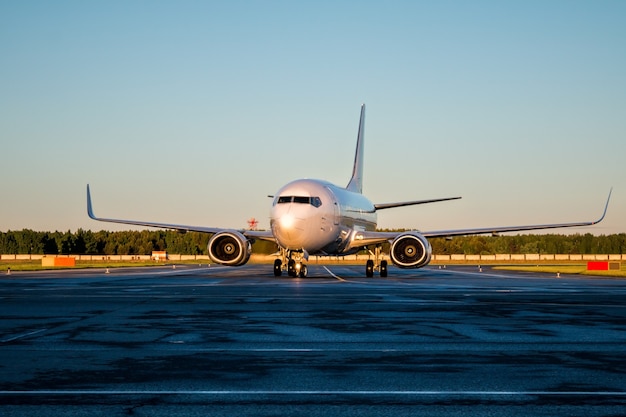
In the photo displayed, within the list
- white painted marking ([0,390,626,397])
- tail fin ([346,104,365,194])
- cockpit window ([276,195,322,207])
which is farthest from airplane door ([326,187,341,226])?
white painted marking ([0,390,626,397])

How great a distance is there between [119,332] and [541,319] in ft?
28.6

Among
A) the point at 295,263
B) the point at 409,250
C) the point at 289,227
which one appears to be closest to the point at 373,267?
the point at 409,250

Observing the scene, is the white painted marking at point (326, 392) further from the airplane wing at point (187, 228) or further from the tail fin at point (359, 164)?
the tail fin at point (359, 164)

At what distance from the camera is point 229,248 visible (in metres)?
46.2

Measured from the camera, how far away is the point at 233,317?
18.0m

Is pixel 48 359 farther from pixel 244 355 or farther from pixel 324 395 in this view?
pixel 324 395

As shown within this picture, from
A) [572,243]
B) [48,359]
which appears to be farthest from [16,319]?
[572,243]

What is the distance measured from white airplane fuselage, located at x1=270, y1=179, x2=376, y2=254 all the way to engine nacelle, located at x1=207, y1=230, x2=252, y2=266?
3.22m

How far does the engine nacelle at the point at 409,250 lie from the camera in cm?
4481

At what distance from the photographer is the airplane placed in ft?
139

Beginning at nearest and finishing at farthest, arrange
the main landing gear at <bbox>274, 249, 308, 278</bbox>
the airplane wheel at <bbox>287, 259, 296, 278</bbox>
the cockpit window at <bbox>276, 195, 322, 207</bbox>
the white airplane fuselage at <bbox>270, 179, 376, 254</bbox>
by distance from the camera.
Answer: the white airplane fuselage at <bbox>270, 179, 376, 254</bbox> → the cockpit window at <bbox>276, 195, 322, 207</bbox> → the main landing gear at <bbox>274, 249, 308, 278</bbox> → the airplane wheel at <bbox>287, 259, 296, 278</bbox>

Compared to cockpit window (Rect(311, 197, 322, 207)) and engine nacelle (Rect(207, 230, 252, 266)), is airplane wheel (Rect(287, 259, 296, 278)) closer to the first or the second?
engine nacelle (Rect(207, 230, 252, 266))

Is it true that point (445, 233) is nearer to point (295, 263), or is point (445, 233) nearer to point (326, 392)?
point (295, 263)

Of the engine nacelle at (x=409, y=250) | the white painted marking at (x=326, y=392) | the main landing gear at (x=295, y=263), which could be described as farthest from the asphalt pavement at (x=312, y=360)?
the engine nacelle at (x=409, y=250)
